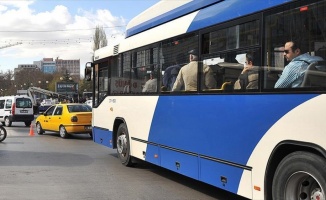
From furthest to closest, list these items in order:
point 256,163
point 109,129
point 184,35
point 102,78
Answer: point 102,78 < point 109,129 < point 184,35 < point 256,163

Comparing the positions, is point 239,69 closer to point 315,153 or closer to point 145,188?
point 315,153

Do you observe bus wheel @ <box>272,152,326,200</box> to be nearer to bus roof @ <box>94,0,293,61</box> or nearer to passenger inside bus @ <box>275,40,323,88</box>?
passenger inside bus @ <box>275,40,323,88</box>

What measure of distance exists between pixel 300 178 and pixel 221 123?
1558 millimetres

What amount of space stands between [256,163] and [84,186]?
382cm

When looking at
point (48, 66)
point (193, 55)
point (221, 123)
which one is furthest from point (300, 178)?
point (48, 66)

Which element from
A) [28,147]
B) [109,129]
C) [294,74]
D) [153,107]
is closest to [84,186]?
[153,107]

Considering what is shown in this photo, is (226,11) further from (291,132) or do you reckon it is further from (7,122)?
(7,122)

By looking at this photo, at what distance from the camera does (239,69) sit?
5523mm

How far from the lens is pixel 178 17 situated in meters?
7.43

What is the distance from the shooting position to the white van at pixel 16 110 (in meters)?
25.5

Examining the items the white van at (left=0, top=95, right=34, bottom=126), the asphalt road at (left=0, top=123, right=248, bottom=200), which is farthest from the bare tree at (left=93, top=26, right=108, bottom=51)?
the asphalt road at (left=0, top=123, right=248, bottom=200)

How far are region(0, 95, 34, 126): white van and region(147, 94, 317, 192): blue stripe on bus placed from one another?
2005 cm

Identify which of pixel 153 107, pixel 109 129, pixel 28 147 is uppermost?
pixel 153 107

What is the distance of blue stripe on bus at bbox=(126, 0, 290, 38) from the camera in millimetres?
5200
